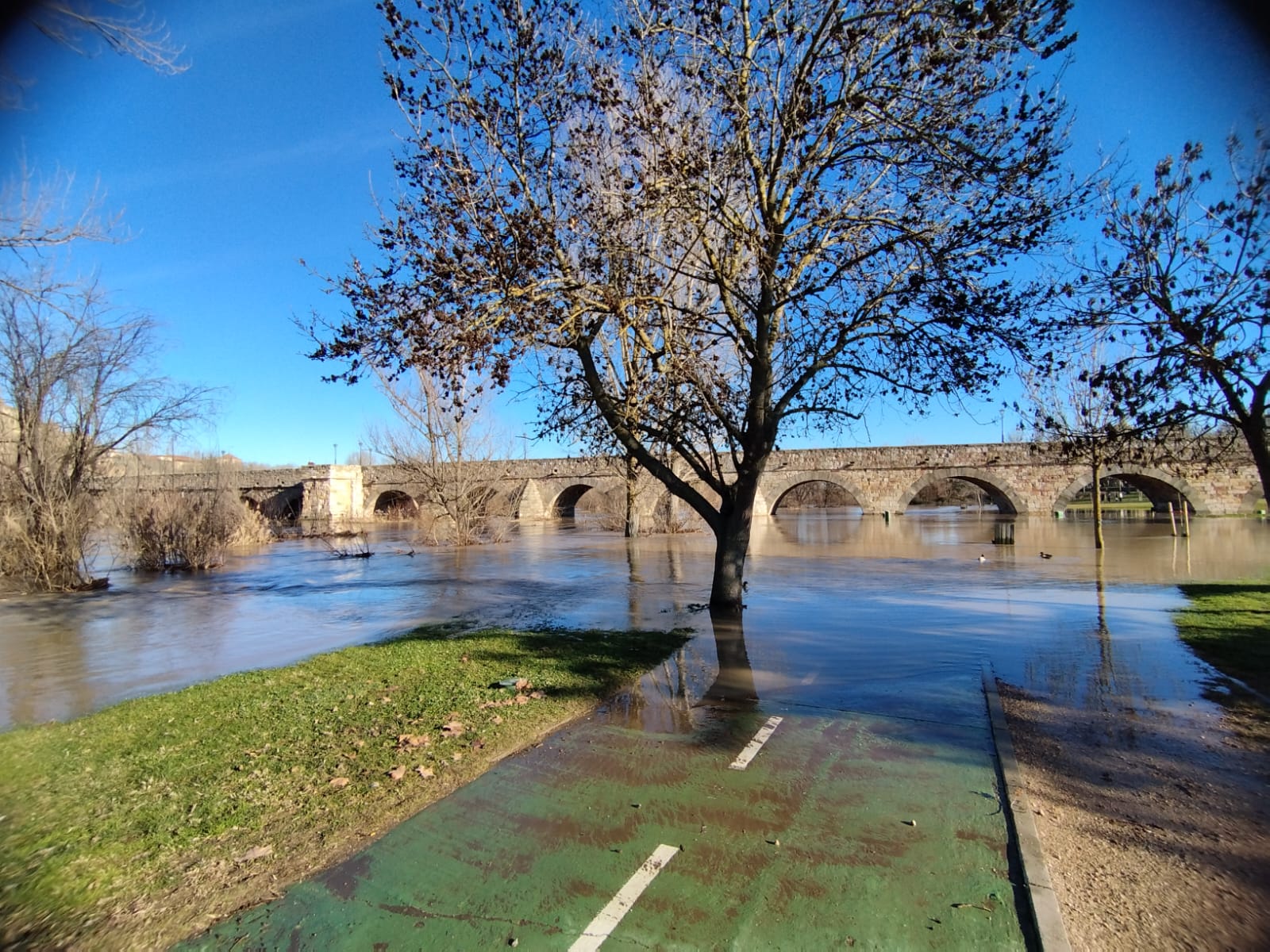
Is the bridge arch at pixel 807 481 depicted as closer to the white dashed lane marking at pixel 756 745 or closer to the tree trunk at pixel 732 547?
the tree trunk at pixel 732 547

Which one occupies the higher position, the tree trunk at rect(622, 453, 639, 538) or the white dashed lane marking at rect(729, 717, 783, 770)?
the tree trunk at rect(622, 453, 639, 538)

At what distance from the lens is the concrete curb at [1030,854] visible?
2.82m

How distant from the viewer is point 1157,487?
3931 cm

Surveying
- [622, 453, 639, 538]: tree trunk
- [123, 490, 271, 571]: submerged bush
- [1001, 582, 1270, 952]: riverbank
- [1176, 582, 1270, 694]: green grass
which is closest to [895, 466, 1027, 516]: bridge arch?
[622, 453, 639, 538]: tree trunk

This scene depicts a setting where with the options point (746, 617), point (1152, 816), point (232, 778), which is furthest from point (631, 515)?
point (1152, 816)

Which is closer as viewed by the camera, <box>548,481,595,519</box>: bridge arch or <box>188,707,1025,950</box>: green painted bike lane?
<box>188,707,1025,950</box>: green painted bike lane

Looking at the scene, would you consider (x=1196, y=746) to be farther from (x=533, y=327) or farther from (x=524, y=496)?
(x=524, y=496)

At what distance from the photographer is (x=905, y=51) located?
7.57 metres

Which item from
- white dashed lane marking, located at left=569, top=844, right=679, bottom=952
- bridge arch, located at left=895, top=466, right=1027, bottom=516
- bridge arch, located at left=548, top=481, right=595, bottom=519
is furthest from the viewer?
bridge arch, located at left=548, top=481, right=595, bottom=519

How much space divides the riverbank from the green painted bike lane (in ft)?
1.15

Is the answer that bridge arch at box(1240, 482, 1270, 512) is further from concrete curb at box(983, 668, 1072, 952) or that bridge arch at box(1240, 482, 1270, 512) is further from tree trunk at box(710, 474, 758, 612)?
concrete curb at box(983, 668, 1072, 952)

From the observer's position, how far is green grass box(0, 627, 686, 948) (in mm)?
2967

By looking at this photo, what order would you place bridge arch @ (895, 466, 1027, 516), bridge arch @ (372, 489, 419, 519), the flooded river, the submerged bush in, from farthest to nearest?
bridge arch @ (372, 489, 419, 519), bridge arch @ (895, 466, 1027, 516), the submerged bush, the flooded river

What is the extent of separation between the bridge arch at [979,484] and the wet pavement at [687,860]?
125 feet
